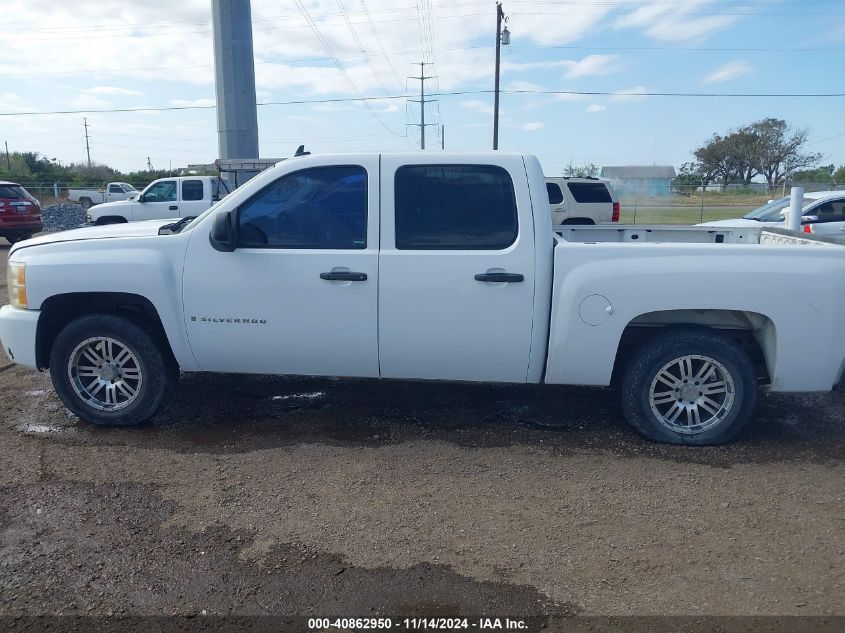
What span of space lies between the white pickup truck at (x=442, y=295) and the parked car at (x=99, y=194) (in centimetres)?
3709

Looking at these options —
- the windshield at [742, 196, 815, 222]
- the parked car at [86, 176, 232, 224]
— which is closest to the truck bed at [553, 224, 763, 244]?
the windshield at [742, 196, 815, 222]

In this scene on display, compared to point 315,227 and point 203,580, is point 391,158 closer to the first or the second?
point 315,227

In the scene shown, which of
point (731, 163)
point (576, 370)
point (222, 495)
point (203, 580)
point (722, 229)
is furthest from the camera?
point (731, 163)

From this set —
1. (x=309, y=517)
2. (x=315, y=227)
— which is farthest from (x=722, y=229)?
(x=309, y=517)

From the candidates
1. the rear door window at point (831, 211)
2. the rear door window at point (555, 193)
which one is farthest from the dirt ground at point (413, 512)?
the rear door window at point (555, 193)

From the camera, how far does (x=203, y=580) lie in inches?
132

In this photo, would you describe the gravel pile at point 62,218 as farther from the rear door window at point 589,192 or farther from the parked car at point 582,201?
the rear door window at point 589,192

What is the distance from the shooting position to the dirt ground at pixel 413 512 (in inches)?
128

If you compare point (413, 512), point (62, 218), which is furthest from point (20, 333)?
point (62, 218)

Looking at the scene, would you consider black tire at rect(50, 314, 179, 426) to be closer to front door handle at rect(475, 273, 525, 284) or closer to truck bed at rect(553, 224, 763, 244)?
front door handle at rect(475, 273, 525, 284)

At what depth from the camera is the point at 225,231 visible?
470 centimetres

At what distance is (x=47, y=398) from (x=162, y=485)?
2.20 meters

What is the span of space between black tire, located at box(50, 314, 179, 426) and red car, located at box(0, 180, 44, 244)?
15938 millimetres

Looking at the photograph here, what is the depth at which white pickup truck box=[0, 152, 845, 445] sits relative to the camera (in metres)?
4.58
